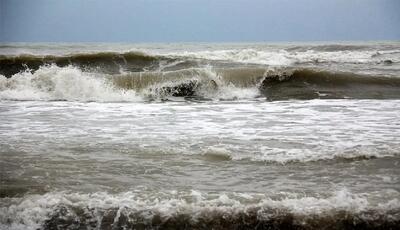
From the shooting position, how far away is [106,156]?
3.40 metres

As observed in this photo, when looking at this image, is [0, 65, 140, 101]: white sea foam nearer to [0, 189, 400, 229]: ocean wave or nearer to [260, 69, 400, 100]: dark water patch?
[260, 69, 400, 100]: dark water patch

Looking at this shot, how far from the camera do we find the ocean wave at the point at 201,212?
2.09 metres

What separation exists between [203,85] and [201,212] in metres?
7.48

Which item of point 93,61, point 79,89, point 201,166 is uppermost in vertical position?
point 93,61

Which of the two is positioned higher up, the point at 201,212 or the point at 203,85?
the point at 201,212

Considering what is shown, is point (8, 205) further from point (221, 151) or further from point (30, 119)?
point (30, 119)

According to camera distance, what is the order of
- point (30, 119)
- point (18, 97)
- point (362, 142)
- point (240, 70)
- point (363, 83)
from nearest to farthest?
point (362, 142) < point (30, 119) < point (18, 97) < point (363, 83) < point (240, 70)

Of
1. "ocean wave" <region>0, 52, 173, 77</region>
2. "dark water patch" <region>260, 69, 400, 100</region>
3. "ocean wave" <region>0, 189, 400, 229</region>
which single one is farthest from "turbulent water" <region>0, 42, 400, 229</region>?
"ocean wave" <region>0, 52, 173, 77</region>

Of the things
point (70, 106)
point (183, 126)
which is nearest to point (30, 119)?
point (70, 106)

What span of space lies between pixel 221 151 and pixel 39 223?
168 centimetres

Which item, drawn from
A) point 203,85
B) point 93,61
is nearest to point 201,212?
point 203,85

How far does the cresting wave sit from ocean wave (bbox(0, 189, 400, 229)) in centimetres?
607

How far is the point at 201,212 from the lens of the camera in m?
2.17

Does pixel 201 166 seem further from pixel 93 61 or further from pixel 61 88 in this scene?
pixel 93 61
